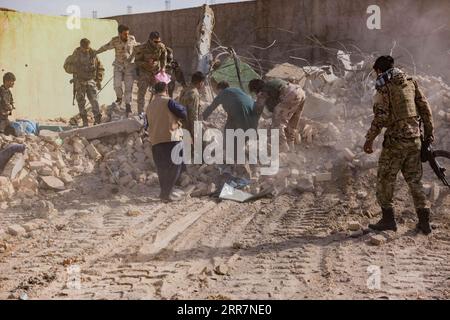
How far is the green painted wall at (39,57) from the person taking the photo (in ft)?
35.7

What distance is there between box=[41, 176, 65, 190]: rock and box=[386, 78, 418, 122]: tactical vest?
187 inches

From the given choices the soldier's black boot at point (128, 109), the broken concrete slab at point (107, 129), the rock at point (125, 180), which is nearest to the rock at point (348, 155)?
the rock at point (125, 180)

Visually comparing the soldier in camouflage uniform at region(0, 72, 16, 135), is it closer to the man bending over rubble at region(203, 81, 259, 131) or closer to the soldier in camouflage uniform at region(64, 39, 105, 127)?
the soldier in camouflage uniform at region(64, 39, 105, 127)

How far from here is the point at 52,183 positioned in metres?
7.82

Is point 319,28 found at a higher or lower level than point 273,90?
higher

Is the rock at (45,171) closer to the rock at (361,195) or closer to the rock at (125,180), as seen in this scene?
the rock at (125,180)

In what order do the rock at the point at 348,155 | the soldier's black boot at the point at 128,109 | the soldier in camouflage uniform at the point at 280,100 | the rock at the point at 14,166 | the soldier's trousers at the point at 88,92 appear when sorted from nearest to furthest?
the rock at the point at 14,166 → the rock at the point at 348,155 → the soldier in camouflage uniform at the point at 280,100 → the soldier's trousers at the point at 88,92 → the soldier's black boot at the point at 128,109

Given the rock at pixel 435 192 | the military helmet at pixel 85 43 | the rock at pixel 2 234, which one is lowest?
the rock at pixel 2 234

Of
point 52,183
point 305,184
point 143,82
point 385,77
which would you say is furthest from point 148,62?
point 385,77

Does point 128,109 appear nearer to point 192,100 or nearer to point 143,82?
point 143,82

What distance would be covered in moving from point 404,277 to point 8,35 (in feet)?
29.9

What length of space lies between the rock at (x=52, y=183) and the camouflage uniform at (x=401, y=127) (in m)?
4.49

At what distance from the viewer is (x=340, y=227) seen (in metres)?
6.06

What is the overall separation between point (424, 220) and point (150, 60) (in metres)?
5.58
